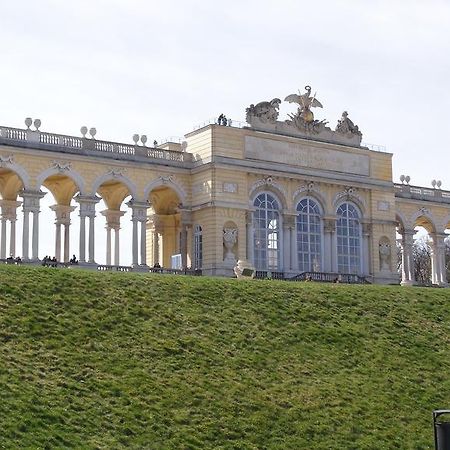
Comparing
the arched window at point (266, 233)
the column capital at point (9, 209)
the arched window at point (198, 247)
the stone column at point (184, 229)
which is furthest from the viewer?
the arched window at point (266, 233)

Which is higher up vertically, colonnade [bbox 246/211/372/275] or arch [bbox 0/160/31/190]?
arch [bbox 0/160/31/190]

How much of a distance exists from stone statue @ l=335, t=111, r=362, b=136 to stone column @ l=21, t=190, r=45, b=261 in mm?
20159

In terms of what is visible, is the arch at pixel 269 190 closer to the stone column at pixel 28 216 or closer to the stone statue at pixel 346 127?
the stone statue at pixel 346 127

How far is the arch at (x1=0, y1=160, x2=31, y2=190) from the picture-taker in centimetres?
4978

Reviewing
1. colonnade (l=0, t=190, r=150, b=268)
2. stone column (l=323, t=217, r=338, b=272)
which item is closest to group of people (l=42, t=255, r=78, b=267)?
colonnade (l=0, t=190, r=150, b=268)

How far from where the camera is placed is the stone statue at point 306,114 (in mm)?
58812

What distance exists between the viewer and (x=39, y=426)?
949 inches

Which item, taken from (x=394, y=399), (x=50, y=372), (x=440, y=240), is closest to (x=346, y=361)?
(x=394, y=399)

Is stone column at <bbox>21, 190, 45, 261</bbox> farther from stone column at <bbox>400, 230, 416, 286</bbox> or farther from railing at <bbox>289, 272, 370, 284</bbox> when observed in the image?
stone column at <bbox>400, 230, 416, 286</bbox>

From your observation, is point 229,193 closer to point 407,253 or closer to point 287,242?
point 287,242

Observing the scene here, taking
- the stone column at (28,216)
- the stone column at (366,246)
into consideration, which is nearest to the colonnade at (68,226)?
the stone column at (28,216)

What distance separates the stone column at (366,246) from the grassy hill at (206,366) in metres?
19.1

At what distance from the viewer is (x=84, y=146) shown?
52.6 metres

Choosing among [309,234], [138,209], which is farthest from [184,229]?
[309,234]
